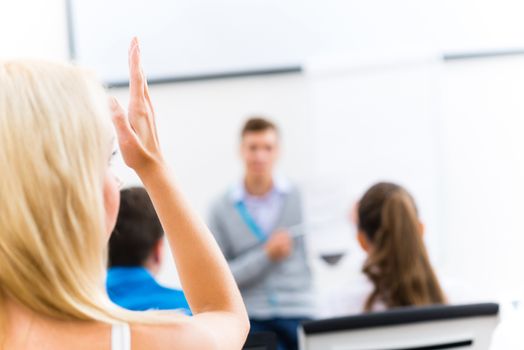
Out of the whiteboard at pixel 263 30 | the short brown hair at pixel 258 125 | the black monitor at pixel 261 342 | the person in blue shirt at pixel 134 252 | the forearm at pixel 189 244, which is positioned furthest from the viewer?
the whiteboard at pixel 263 30

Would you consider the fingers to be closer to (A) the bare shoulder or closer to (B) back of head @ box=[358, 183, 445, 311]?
(A) the bare shoulder

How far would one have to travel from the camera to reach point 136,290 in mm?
1875

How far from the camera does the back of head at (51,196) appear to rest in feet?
2.81

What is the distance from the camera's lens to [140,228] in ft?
7.13

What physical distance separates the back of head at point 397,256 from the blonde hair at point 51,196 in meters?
1.70

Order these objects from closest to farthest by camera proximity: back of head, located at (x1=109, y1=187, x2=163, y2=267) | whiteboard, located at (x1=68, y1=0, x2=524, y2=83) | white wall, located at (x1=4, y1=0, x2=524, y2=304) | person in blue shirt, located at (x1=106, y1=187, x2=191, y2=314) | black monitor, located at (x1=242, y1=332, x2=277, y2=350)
Answer: 1. black monitor, located at (x1=242, y1=332, x2=277, y2=350)
2. person in blue shirt, located at (x1=106, y1=187, x2=191, y2=314)
3. back of head, located at (x1=109, y1=187, x2=163, y2=267)
4. white wall, located at (x1=4, y1=0, x2=524, y2=304)
5. whiteboard, located at (x1=68, y1=0, x2=524, y2=83)

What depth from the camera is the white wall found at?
418 cm

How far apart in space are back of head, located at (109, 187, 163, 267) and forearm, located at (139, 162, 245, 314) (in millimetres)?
1127

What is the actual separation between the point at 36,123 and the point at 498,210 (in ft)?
12.6

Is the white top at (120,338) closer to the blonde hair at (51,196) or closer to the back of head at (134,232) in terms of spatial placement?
the blonde hair at (51,196)

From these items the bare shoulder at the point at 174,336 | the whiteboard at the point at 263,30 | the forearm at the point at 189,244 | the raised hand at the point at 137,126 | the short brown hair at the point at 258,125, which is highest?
the whiteboard at the point at 263,30

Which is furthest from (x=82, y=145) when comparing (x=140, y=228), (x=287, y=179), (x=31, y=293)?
(x=287, y=179)

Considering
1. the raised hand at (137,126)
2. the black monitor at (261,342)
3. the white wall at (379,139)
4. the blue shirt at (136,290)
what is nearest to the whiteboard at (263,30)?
the white wall at (379,139)

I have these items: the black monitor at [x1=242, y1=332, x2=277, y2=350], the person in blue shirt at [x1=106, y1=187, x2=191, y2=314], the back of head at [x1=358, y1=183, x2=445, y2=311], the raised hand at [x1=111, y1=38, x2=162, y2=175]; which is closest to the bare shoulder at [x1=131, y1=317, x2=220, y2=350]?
the raised hand at [x1=111, y1=38, x2=162, y2=175]
